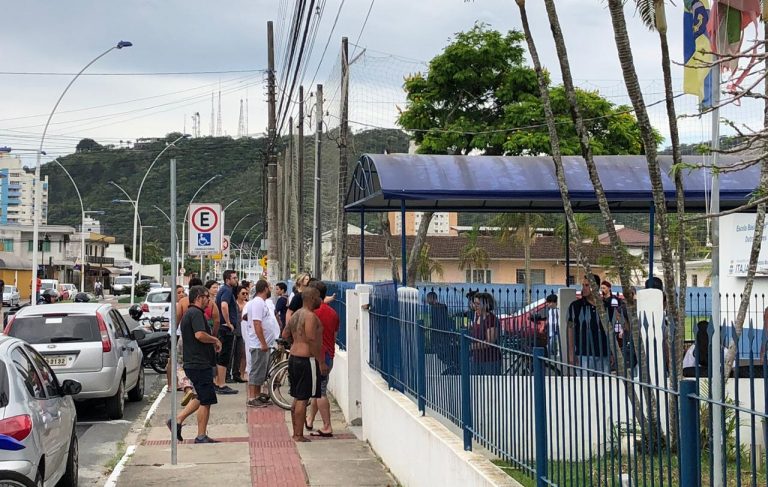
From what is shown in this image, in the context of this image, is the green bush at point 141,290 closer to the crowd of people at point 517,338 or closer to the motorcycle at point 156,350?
the motorcycle at point 156,350

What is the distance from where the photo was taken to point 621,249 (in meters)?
10.1

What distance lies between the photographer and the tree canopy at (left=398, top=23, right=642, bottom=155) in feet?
118


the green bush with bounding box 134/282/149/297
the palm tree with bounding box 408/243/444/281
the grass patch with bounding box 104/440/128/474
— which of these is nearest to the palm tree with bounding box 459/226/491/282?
the palm tree with bounding box 408/243/444/281

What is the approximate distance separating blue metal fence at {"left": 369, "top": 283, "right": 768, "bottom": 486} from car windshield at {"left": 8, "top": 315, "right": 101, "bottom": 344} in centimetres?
618

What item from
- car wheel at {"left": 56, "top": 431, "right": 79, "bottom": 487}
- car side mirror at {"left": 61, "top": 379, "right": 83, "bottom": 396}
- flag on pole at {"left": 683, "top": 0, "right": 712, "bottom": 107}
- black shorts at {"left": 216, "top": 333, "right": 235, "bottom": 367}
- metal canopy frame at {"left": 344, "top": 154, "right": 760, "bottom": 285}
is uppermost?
flag on pole at {"left": 683, "top": 0, "right": 712, "bottom": 107}

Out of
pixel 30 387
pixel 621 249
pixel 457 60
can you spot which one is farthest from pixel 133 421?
pixel 457 60

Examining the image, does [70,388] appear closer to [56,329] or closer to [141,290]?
[56,329]

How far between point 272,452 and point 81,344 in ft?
14.5

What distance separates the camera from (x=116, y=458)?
12227 mm

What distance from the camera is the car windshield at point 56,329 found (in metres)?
15.1

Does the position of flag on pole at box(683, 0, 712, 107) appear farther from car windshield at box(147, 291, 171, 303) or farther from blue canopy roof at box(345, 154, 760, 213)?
car windshield at box(147, 291, 171, 303)

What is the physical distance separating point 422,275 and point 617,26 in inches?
2209

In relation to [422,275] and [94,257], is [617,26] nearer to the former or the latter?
[422,275]

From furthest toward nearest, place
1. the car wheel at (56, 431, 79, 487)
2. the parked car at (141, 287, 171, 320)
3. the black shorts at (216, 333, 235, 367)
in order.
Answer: the parked car at (141, 287, 171, 320), the black shorts at (216, 333, 235, 367), the car wheel at (56, 431, 79, 487)
